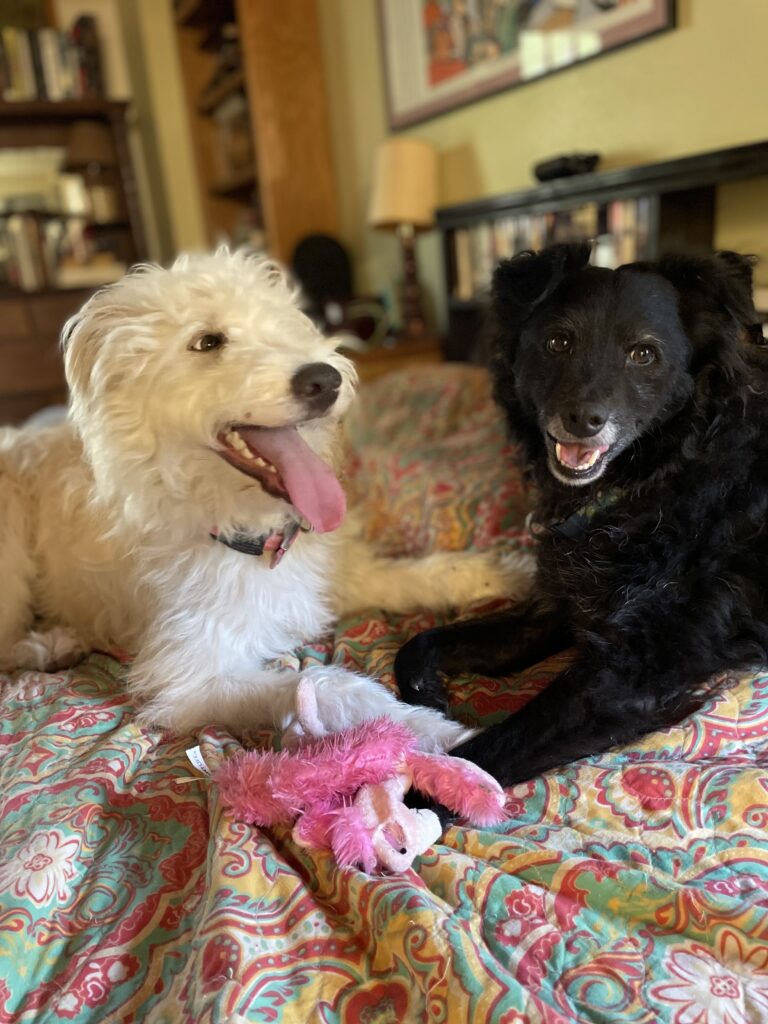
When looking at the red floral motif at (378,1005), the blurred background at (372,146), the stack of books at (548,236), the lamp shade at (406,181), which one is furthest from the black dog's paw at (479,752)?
the lamp shade at (406,181)

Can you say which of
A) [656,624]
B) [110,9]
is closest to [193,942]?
[656,624]

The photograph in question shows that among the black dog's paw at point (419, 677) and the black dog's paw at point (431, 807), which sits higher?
the black dog's paw at point (419, 677)

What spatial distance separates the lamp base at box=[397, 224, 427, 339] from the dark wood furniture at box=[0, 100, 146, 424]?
256cm

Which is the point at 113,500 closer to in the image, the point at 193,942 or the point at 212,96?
the point at 193,942

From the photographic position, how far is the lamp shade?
3363mm

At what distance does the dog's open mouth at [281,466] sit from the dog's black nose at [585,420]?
435 mm

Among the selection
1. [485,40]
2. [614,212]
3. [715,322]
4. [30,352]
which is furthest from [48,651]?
[30,352]

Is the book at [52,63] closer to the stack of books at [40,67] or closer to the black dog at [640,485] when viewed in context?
the stack of books at [40,67]

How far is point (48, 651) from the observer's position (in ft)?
5.47

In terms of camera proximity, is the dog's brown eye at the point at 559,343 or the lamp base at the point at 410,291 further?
the lamp base at the point at 410,291

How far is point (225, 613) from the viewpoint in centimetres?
142

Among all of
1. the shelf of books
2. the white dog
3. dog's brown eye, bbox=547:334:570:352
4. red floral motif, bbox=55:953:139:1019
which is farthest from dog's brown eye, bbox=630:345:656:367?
the shelf of books

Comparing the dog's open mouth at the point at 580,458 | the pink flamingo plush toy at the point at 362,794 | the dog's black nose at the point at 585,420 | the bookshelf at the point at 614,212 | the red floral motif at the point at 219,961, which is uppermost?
the bookshelf at the point at 614,212

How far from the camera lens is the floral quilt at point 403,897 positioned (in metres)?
0.83
